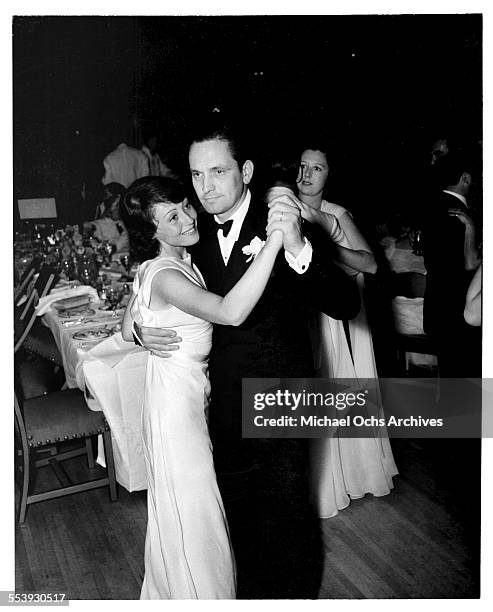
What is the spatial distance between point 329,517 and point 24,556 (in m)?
1.09

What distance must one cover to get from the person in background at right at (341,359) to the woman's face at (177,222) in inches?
24.1

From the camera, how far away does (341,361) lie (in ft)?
7.29

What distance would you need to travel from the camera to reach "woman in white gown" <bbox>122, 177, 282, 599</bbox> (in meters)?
1.59

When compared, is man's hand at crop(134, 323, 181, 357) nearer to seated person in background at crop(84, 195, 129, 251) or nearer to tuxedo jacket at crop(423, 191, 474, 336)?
tuxedo jacket at crop(423, 191, 474, 336)

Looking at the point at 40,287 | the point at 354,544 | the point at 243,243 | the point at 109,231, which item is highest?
the point at 109,231

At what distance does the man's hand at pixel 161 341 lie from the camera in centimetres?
161

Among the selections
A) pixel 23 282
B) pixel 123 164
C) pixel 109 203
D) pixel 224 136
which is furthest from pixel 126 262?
pixel 224 136

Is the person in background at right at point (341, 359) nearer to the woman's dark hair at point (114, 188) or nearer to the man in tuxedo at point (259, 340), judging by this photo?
the man in tuxedo at point (259, 340)

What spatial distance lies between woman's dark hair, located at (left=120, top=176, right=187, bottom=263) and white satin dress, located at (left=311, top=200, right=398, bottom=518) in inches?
30.5

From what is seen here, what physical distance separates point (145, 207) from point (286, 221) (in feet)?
1.37

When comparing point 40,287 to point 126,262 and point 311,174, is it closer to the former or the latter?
point 126,262

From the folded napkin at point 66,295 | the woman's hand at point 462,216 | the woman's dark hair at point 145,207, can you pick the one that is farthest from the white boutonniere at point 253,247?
the folded napkin at point 66,295

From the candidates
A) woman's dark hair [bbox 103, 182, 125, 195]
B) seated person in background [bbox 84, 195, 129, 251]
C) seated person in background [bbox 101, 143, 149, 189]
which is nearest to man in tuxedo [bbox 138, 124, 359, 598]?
seated person in background [bbox 101, 143, 149, 189]
